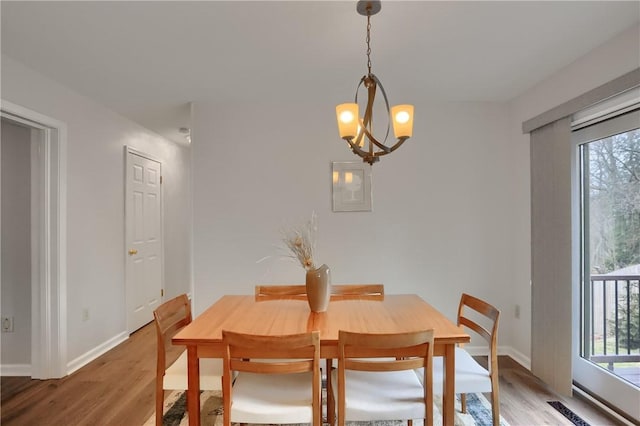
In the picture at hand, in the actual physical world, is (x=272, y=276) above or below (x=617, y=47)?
below

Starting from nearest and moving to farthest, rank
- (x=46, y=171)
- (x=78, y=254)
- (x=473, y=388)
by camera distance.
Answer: (x=473, y=388), (x=46, y=171), (x=78, y=254)

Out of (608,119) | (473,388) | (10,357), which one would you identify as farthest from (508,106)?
(10,357)

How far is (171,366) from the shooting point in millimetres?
1948

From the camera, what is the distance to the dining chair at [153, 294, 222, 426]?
1784 mm

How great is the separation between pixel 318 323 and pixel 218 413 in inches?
44.1

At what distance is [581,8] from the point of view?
1856 mm

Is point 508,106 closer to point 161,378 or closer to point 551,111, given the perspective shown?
point 551,111

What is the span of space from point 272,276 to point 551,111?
264 centimetres

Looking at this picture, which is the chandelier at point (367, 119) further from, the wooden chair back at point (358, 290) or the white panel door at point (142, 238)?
the white panel door at point (142, 238)

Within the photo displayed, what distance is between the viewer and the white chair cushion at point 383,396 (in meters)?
1.52

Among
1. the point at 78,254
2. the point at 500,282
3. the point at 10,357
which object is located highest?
the point at 78,254

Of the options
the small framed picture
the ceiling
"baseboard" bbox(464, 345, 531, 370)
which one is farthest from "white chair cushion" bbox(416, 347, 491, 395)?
the ceiling

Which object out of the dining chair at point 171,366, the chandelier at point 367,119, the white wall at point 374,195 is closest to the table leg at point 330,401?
the dining chair at point 171,366

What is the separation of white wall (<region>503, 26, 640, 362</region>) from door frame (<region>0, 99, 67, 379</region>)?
3.87 meters
